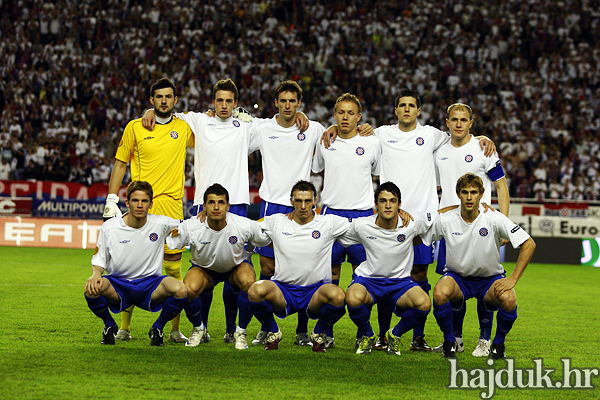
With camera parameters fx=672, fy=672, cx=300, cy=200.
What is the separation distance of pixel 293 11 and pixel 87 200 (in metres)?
11.5

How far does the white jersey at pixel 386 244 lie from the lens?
6.04 metres

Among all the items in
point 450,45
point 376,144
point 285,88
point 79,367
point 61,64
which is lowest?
point 79,367

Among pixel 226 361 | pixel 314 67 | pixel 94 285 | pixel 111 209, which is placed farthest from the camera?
pixel 314 67

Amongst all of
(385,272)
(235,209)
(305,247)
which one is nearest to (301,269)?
(305,247)

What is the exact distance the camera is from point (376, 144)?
6551mm

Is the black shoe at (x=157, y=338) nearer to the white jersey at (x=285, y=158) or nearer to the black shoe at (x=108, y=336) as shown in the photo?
the black shoe at (x=108, y=336)

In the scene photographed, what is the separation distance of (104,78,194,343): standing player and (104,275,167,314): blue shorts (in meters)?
0.49

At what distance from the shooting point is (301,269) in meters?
6.08

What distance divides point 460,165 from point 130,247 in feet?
10.5

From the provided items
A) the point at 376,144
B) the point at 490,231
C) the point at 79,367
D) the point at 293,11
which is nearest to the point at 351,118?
the point at 376,144

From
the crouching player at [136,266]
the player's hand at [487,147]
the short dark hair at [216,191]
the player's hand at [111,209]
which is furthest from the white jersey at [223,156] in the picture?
the player's hand at [487,147]

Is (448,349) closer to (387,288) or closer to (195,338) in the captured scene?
(387,288)

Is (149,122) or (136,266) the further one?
(149,122)

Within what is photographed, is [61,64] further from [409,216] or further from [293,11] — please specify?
[409,216]
